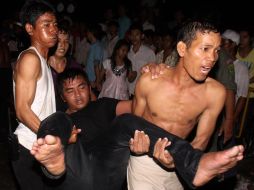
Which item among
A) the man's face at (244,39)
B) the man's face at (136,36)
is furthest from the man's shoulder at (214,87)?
the man's face at (136,36)

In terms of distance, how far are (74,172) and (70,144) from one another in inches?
9.5

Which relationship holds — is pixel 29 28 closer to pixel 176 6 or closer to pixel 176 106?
pixel 176 106

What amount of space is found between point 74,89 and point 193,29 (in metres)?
1.29

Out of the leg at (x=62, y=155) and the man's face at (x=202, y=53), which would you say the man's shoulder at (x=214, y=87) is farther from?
the leg at (x=62, y=155)

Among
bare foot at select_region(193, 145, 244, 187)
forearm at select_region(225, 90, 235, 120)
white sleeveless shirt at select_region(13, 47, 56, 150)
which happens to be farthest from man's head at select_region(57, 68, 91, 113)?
forearm at select_region(225, 90, 235, 120)

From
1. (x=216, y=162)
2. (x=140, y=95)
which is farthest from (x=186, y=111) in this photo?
(x=216, y=162)

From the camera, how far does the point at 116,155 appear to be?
121 inches

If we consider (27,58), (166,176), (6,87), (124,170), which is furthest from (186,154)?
(6,87)

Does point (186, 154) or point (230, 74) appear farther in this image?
point (230, 74)

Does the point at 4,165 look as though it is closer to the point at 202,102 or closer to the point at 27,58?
the point at 27,58

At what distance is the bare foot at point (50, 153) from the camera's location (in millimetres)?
2309

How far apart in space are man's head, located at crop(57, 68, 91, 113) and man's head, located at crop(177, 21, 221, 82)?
106 centimetres

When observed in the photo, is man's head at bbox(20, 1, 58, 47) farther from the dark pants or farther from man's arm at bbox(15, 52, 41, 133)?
the dark pants

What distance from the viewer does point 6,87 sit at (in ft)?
20.0
